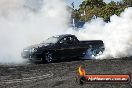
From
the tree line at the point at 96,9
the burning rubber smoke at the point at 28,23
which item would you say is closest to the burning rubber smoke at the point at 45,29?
the burning rubber smoke at the point at 28,23

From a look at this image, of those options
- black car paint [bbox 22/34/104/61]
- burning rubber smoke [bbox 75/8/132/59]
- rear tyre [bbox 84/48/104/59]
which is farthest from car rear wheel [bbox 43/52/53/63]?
burning rubber smoke [bbox 75/8/132/59]

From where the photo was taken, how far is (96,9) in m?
67.8

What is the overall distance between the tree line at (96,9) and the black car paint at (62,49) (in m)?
37.7

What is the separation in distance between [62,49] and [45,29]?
17013 mm

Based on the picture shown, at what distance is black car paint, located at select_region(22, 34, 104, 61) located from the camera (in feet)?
66.9

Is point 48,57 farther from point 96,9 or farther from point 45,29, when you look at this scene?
point 96,9

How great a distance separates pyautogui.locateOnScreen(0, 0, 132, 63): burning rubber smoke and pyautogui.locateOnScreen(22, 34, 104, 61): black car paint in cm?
114

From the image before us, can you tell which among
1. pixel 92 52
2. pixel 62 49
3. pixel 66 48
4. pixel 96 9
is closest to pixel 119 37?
pixel 92 52

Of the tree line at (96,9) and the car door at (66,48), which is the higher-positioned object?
the tree line at (96,9)

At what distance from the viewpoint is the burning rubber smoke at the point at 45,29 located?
21453mm

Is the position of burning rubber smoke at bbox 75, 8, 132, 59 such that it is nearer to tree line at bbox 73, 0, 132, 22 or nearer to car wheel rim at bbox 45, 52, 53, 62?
car wheel rim at bbox 45, 52, 53, 62

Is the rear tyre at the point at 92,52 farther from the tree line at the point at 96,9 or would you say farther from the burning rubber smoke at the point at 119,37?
the tree line at the point at 96,9

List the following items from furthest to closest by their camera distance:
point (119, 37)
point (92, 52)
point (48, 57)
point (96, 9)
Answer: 1. point (96, 9)
2. point (92, 52)
3. point (119, 37)
4. point (48, 57)

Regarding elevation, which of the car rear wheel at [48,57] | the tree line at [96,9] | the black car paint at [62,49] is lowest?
the car rear wheel at [48,57]
